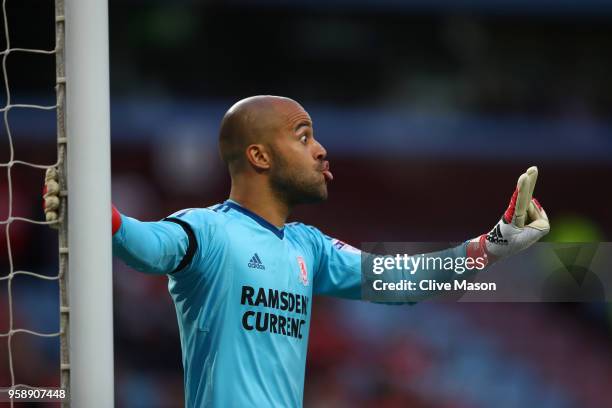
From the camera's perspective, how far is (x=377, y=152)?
275 inches

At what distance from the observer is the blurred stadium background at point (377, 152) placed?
244 inches

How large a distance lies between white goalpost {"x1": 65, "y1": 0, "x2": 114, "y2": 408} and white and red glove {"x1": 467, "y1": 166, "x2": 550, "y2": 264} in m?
1.11

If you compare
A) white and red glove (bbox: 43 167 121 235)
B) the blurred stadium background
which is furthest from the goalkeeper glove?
the blurred stadium background

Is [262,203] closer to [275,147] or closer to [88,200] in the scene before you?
[275,147]

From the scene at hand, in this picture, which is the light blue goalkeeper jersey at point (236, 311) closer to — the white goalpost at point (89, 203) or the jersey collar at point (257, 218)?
the jersey collar at point (257, 218)

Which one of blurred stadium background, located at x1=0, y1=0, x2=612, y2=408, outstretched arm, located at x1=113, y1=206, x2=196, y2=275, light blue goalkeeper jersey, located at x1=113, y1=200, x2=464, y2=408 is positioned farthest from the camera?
blurred stadium background, located at x1=0, y1=0, x2=612, y2=408

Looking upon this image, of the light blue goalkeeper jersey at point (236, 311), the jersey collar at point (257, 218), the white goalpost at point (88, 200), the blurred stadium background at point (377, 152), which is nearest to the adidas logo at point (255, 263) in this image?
the light blue goalkeeper jersey at point (236, 311)

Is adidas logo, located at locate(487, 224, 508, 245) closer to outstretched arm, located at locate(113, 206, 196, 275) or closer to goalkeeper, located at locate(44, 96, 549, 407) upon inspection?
goalkeeper, located at locate(44, 96, 549, 407)

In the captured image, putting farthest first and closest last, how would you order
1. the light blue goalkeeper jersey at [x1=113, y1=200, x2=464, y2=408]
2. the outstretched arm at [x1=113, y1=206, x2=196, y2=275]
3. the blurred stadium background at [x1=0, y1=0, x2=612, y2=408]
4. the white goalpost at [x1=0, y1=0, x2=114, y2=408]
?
the blurred stadium background at [x1=0, y1=0, x2=612, y2=408]
the light blue goalkeeper jersey at [x1=113, y1=200, x2=464, y2=408]
the outstretched arm at [x1=113, y1=206, x2=196, y2=275]
the white goalpost at [x1=0, y1=0, x2=114, y2=408]

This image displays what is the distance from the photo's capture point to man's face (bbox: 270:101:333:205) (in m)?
2.83

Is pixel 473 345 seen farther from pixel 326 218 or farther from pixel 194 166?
pixel 194 166

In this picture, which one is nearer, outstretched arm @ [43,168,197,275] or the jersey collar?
outstretched arm @ [43,168,197,275]

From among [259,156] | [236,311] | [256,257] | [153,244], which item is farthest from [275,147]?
[153,244]

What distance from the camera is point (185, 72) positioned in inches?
270
